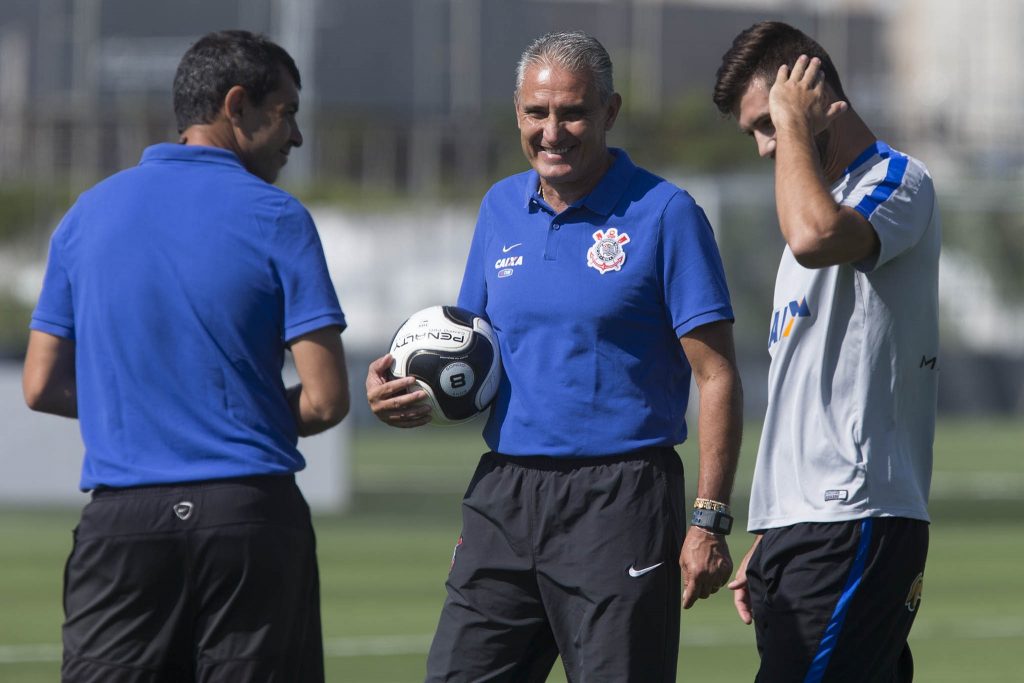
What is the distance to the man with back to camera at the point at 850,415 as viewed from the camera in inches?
186

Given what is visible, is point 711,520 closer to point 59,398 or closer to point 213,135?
point 213,135

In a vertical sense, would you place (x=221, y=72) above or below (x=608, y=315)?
above

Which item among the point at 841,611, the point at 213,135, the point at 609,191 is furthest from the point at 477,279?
the point at 841,611

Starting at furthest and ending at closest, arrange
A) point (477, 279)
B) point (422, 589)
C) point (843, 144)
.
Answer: point (422, 589)
point (477, 279)
point (843, 144)

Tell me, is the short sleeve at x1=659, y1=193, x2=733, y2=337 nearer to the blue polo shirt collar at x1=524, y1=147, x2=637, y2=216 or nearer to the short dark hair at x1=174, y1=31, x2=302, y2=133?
the blue polo shirt collar at x1=524, y1=147, x2=637, y2=216

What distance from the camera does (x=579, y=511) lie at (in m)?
4.93

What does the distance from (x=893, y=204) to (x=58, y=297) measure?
2.20m

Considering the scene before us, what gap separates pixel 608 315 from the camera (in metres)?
4.93

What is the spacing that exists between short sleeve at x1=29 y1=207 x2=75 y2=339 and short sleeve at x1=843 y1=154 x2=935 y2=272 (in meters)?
2.05

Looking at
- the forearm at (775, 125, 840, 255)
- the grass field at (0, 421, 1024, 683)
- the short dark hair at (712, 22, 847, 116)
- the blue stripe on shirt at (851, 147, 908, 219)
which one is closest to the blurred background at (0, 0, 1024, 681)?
the grass field at (0, 421, 1024, 683)

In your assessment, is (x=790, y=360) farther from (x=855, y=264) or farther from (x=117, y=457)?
(x=117, y=457)

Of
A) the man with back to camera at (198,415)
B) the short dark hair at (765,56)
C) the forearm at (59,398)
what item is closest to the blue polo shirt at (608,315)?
the short dark hair at (765,56)

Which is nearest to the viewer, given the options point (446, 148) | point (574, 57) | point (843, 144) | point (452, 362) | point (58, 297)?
point (58, 297)

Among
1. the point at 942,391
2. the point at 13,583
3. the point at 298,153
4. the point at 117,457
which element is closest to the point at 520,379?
the point at 117,457
